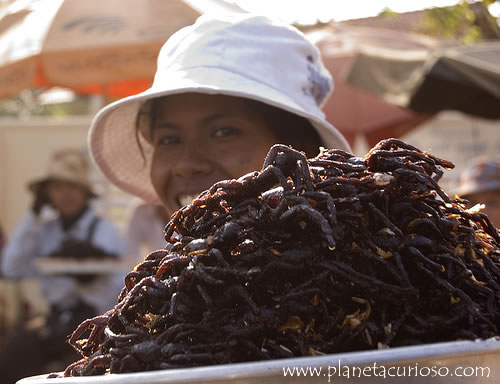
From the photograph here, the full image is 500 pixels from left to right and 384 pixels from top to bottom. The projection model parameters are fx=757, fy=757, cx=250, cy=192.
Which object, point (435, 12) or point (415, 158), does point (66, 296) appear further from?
point (415, 158)

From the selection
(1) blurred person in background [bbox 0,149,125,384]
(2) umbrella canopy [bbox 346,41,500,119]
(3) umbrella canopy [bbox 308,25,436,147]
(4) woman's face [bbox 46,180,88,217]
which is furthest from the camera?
(3) umbrella canopy [bbox 308,25,436,147]

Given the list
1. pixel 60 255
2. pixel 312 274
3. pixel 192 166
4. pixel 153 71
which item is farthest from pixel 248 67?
pixel 60 255

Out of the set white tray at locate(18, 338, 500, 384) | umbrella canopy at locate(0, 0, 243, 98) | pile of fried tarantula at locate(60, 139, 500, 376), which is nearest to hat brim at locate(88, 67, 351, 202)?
pile of fried tarantula at locate(60, 139, 500, 376)

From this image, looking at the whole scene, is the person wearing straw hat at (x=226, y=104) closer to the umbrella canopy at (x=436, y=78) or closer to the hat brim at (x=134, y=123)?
the hat brim at (x=134, y=123)

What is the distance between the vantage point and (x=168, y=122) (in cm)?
183

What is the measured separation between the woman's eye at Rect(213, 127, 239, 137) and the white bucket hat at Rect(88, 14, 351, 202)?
0.59 feet

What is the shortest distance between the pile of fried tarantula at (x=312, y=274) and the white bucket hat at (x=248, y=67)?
757 millimetres

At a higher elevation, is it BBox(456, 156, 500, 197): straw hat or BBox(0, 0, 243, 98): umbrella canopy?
BBox(0, 0, 243, 98): umbrella canopy

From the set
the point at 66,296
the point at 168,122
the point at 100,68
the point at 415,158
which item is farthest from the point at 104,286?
the point at 415,158

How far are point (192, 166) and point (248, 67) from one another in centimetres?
26

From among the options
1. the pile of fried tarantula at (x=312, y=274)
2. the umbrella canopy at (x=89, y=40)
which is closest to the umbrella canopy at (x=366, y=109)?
the umbrella canopy at (x=89, y=40)

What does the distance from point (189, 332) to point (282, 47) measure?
105 cm

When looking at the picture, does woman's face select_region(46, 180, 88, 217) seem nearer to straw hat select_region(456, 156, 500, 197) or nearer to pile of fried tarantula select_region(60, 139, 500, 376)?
straw hat select_region(456, 156, 500, 197)

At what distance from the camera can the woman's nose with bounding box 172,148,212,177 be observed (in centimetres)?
175
